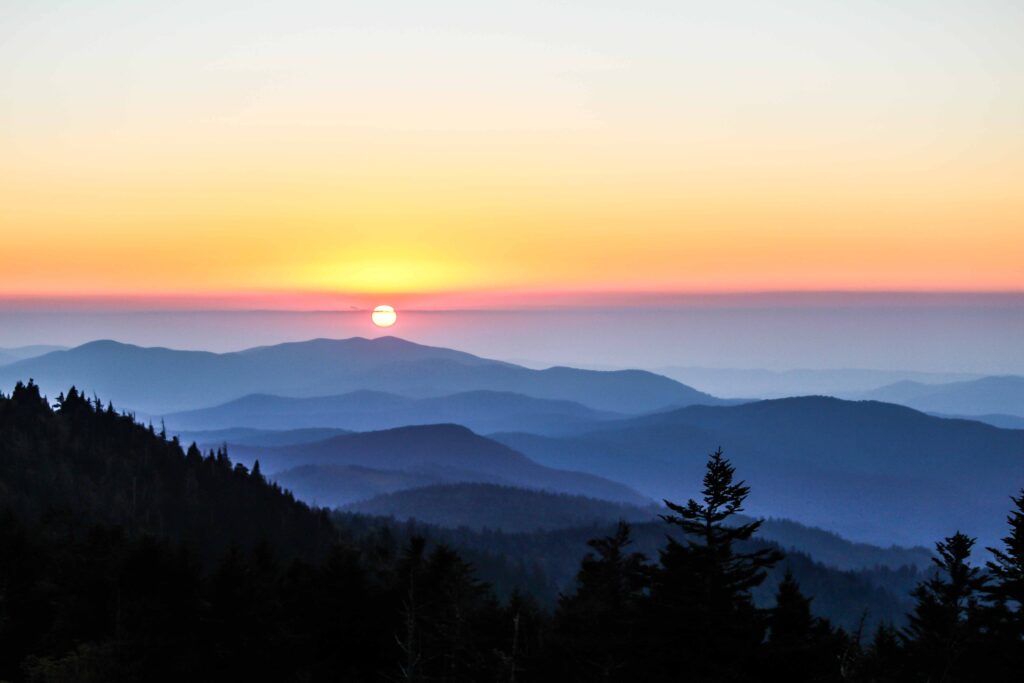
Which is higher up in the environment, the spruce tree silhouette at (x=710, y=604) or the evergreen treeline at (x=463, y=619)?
the spruce tree silhouette at (x=710, y=604)

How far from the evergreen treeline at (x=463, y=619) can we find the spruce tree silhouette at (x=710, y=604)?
A: 52 mm

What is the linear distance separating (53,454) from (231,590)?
129 metres

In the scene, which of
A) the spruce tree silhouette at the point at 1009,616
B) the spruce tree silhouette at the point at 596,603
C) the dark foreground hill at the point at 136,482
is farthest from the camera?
the dark foreground hill at the point at 136,482

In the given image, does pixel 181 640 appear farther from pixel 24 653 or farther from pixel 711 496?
pixel 711 496

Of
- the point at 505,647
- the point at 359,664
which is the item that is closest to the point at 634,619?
the point at 505,647

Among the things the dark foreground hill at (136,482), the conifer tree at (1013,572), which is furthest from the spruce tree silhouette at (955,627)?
the dark foreground hill at (136,482)

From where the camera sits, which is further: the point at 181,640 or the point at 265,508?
the point at 265,508

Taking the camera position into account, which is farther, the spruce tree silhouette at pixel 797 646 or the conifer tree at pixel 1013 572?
the conifer tree at pixel 1013 572

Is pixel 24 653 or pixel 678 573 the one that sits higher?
pixel 678 573

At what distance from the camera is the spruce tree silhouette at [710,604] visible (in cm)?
2402

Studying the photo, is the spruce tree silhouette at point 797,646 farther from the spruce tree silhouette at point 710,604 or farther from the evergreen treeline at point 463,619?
the spruce tree silhouette at point 710,604

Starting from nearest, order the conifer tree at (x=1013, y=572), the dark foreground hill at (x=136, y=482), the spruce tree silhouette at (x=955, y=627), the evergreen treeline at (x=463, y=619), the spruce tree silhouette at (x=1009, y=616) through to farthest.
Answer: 1. the evergreen treeline at (x=463, y=619)
2. the spruce tree silhouette at (x=955, y=627)
3. the spruce tree silhouette at (x=1009, y=616)
4. the conifer tree at (x=1013, y=572)
5. the dark foreground hill at (x=136, y=482)

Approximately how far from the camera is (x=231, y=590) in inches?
1988

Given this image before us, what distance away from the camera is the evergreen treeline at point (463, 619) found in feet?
80.0
